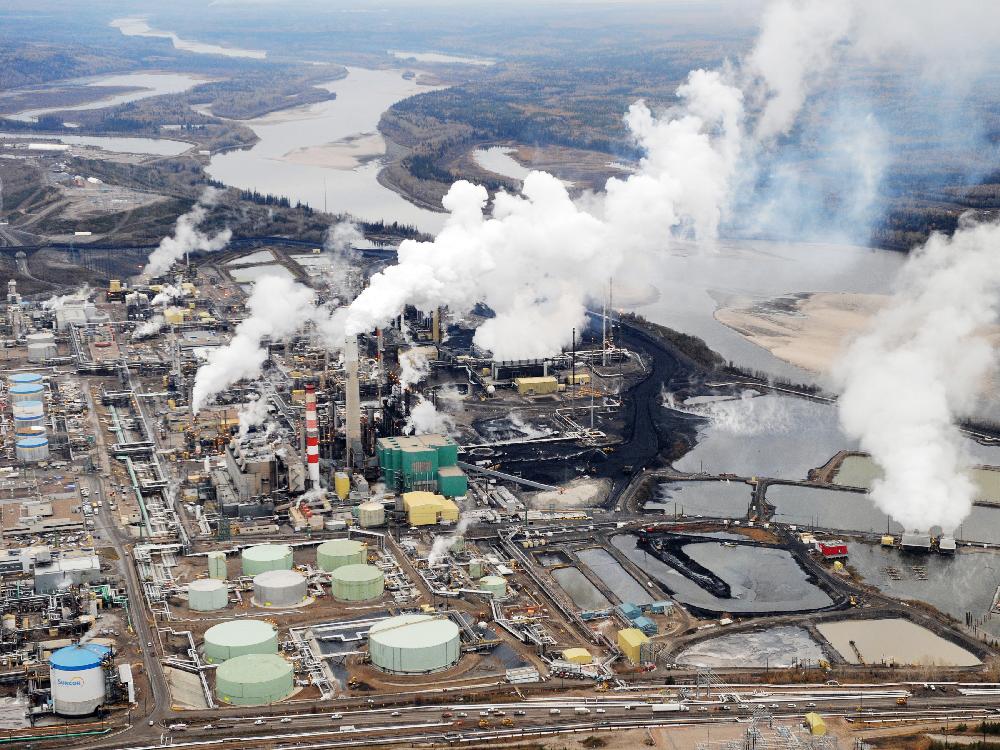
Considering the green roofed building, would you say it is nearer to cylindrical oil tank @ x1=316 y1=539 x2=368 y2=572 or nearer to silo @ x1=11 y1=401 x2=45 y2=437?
cylindrical oil tank @ x1=316 y1=539 x2=368 y2=572

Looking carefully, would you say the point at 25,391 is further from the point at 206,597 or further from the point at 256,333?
the point at 206,597

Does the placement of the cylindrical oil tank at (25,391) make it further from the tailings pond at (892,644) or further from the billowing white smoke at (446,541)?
the tailings pond at (892,644)

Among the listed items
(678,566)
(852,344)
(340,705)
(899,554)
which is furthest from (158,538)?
(852,344)

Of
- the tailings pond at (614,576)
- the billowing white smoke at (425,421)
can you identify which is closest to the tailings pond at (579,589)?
the tailings pond at (614,576)

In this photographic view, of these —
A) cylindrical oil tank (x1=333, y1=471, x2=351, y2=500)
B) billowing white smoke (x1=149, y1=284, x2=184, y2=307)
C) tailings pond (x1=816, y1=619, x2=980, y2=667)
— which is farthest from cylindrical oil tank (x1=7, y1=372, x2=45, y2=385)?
tailings pond (x1=816, y1=619, x2=980, y2=667)

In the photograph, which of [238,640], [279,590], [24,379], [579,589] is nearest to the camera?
[238,640]

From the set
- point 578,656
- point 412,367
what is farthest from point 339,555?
point 412,367
